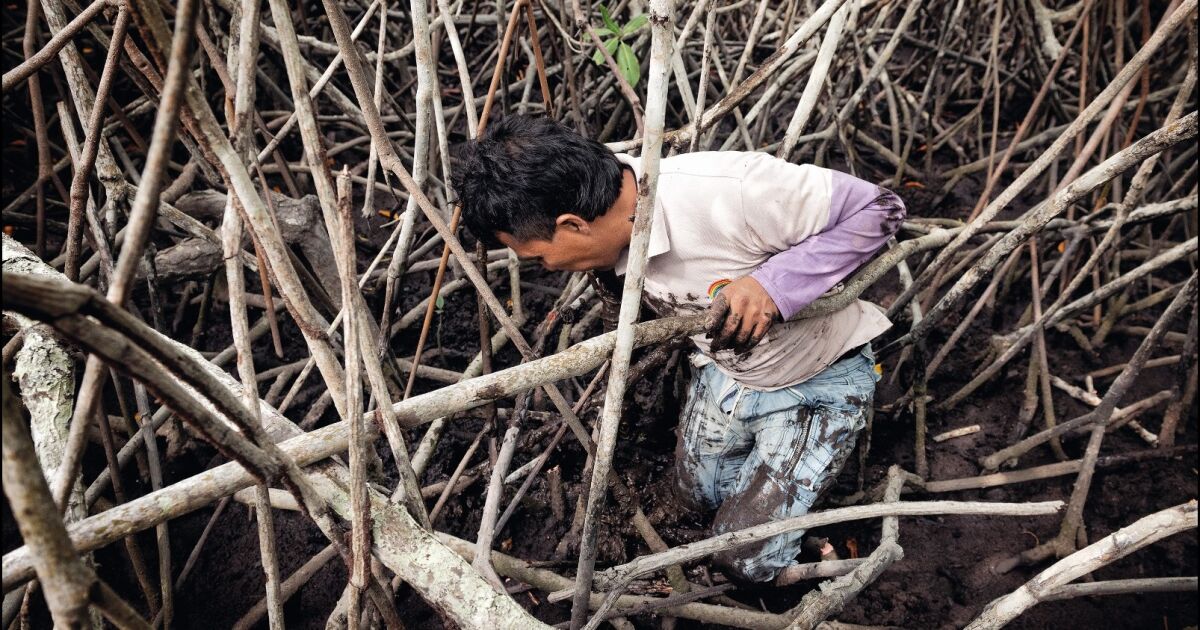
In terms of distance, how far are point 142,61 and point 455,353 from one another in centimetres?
167

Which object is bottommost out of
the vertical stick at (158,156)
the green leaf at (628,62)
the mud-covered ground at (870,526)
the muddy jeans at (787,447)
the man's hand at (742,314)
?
the mud-covered ground at (870,526)

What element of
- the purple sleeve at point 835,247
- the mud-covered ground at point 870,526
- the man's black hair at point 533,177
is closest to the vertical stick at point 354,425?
the man's black hair at point 533,177

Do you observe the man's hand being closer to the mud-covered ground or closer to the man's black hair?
the man's black hair

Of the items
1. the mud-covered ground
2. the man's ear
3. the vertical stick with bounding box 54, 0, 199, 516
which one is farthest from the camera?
the mud-covered ground

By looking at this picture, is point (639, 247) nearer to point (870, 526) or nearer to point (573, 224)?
point (573, 224)

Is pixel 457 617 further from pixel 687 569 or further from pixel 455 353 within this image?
pixel 455 353

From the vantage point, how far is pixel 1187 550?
1921mm

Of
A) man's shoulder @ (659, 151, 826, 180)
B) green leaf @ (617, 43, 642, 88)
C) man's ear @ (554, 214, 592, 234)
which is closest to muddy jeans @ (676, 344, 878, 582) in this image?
man's shoulder @ (659, 151, 826, 180)

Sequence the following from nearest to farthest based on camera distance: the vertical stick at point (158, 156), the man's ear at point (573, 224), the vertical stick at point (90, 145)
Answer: the vertical stick at point (158, 156), the vertical stick at point (90, 145), the man's ear at point (573, 224)

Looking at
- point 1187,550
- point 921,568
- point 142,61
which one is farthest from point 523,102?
point 1187,550

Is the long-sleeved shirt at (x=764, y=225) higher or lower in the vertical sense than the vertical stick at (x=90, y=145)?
lower

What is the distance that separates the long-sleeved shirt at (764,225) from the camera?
137 cm

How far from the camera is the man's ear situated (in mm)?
1386

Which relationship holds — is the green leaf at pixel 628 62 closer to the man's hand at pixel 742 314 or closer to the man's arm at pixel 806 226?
the man's arm at pixel 806 226
